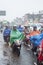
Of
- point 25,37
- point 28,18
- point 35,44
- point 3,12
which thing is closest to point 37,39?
point 35,44

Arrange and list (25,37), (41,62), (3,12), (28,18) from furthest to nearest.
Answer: (28,18)
(3,12)
(25,37)
(41,62)

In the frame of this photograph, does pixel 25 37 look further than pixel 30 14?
No

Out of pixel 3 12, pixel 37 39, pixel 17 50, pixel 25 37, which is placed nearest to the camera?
pixel 37 39

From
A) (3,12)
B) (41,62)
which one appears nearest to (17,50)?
(41,62)

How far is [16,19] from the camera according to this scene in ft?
207

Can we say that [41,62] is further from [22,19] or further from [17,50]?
[22,19]

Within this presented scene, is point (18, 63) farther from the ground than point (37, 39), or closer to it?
closer to it

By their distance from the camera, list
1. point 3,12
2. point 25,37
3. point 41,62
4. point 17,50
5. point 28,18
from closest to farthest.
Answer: point 41,62 → point 17,50 → point 25,37 → point 3,12 → point 28,18

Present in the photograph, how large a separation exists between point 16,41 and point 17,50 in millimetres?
539

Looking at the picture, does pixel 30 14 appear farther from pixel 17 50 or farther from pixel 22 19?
pixel 17 50

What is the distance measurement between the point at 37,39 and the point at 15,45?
1.50 metres

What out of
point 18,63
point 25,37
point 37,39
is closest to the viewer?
point 18,63

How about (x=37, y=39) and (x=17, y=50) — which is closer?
(x=37, y=39)

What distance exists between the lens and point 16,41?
13852 mm
